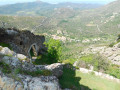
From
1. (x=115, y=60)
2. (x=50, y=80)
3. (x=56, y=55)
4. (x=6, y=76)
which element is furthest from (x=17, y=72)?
(x=115, y=60)

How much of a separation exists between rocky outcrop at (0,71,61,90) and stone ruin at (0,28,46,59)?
1466 cm

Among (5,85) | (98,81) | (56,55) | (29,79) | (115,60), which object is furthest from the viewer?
(115,60)

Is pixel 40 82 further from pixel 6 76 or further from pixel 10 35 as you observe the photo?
pixel 10 35

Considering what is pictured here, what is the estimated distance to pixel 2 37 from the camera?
29.3m

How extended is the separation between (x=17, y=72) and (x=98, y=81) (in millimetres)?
17751

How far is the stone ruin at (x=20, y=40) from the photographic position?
2941 centimetres

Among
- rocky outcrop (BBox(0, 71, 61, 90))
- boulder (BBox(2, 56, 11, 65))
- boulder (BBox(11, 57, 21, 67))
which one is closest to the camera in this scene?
rocky outcrop (BBox(0, 71, 61, 90))

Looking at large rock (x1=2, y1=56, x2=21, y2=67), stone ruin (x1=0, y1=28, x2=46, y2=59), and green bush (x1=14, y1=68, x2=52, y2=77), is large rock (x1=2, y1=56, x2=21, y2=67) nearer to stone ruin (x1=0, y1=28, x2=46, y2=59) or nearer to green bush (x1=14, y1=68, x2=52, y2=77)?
green bush (x1=14, y1=68, x2=52, y2=77)

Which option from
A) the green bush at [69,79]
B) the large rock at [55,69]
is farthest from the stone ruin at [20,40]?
the green bush at [69,79]

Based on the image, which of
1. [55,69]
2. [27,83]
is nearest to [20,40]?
[55,69]

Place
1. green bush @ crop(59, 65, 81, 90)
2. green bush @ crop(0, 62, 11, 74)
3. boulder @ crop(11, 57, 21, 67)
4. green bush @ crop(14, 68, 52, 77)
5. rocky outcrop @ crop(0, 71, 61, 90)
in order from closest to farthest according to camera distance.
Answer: rocky outcrop @ crop(0, 71, 61, 90) → green bush @ crop(0, 62, 11, 74) → green bush @ crop(14, 68, 52, 77) → boulder @ crop(11, 57, 21, 67) → green bush @ crop(59, 65, 81, 90)

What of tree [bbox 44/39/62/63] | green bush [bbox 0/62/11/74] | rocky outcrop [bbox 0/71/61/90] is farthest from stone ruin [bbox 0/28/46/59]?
rocky outcrop [bbox 0/71/61/90]

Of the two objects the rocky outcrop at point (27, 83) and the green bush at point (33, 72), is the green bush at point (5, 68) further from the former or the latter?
the green bush at point (33, 72)

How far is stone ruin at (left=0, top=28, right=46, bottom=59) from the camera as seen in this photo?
96.5ft
